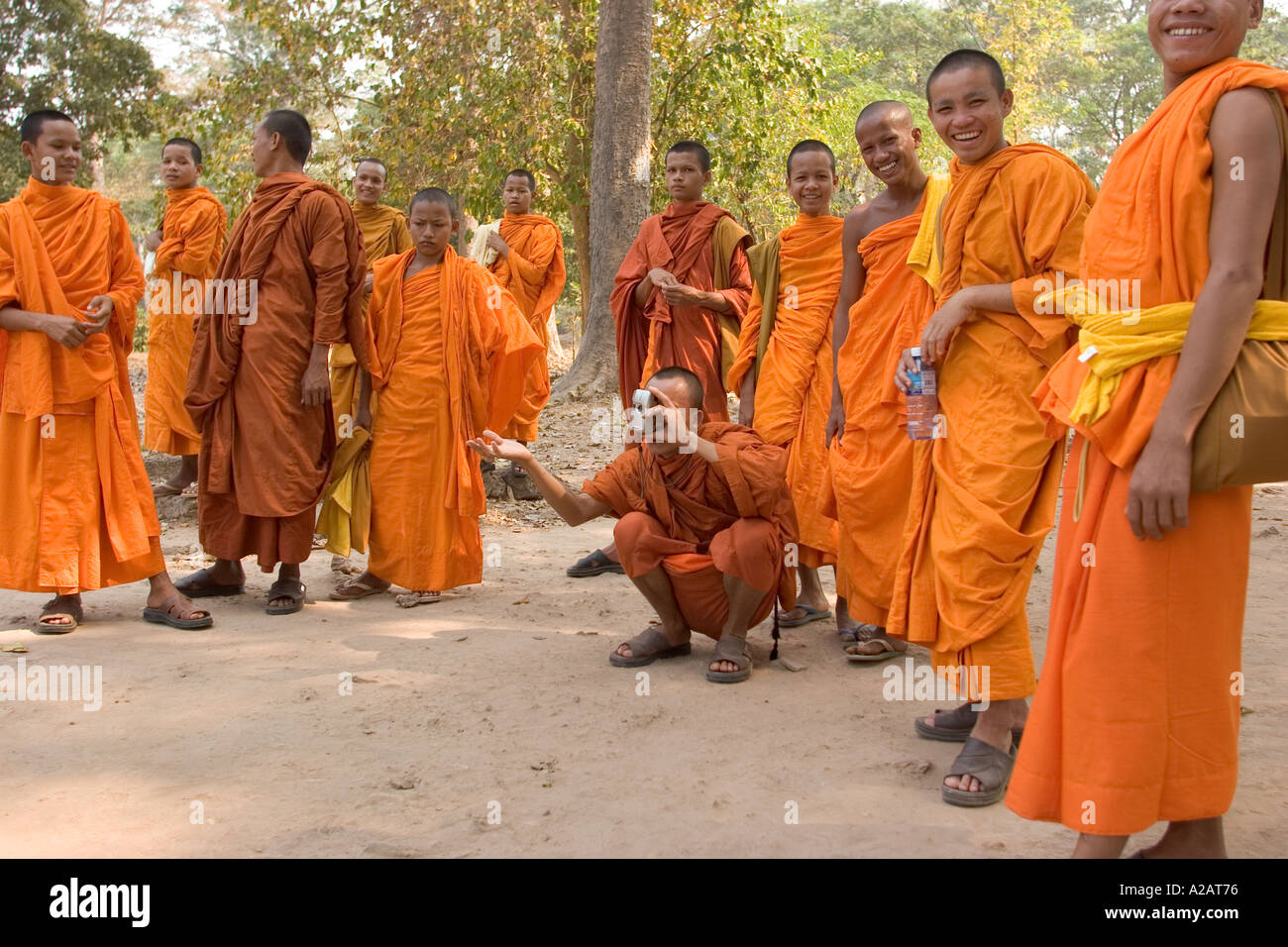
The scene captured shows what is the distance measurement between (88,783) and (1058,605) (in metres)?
2.83

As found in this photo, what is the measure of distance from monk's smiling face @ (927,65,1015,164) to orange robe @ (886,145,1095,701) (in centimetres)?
7

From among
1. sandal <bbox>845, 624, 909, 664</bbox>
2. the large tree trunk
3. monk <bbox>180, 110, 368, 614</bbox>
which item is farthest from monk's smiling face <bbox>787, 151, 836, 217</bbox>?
the large tree trunk

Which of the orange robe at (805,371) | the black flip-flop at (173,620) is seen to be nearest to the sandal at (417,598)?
the black flip-flop at (173,620)

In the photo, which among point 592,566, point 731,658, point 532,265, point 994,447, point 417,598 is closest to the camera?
point 994,447

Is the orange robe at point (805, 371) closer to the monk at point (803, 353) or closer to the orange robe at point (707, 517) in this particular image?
the monk at point (803, 353)

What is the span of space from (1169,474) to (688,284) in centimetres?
400

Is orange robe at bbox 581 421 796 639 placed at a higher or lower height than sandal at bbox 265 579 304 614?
higher

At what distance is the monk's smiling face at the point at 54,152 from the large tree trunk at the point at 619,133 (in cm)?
566

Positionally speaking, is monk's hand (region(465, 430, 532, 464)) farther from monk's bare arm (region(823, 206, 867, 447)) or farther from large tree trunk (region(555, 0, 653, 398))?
large tree trunk (region(555, 0, 653, 398))

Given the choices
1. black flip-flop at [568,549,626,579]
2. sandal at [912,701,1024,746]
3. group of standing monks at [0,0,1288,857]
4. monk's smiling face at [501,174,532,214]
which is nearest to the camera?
group of standing monks at [0,0,1288,857]

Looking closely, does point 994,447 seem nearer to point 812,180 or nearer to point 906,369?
point 906,369

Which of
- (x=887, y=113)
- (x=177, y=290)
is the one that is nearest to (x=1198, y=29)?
(x=887, y=113)

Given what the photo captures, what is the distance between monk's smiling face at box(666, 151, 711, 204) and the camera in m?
6.17

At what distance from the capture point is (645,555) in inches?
184
